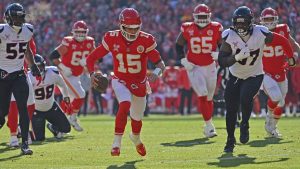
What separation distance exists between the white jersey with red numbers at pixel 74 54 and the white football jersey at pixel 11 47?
206 inches

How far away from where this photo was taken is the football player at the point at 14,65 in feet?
34.0

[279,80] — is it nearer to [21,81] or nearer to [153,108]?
[21,81]

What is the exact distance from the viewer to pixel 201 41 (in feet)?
45.2

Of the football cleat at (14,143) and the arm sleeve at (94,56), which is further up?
the arm sleeve at (94,56)

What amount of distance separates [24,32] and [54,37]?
19.1m

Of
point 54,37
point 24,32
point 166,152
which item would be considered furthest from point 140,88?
point 54,37

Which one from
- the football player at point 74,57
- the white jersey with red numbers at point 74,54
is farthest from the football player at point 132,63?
the white jersey with red numbers at point 74,54

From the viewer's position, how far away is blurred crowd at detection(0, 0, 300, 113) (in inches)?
997

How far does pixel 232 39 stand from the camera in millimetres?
10008

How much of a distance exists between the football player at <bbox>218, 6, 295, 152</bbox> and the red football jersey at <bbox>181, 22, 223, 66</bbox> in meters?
3.15

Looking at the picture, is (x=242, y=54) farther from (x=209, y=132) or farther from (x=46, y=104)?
(x=46, y=104)

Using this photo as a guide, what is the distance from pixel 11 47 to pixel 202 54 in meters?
4.22

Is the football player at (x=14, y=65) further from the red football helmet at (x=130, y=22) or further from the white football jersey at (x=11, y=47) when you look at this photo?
the red football helmet at (x=130, y=22)

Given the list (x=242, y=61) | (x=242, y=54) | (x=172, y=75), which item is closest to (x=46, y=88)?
(x=242, y=61)
